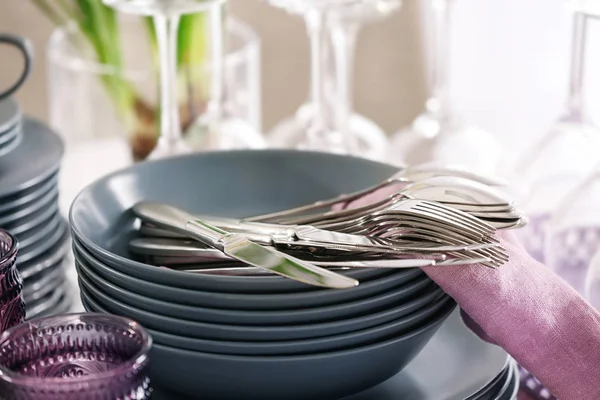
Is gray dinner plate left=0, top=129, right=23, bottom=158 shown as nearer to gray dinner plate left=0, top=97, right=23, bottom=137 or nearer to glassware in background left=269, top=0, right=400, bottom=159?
gray dinner plate left=0, top=97, right=23, bottom=137

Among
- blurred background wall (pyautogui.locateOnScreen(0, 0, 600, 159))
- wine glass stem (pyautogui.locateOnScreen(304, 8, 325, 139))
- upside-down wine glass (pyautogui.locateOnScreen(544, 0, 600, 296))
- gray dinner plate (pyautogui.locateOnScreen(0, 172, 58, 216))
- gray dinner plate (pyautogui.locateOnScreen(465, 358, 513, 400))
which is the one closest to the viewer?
gray dinner plate (pyautogui.locateOnScreen(465, 358, 513, 400))

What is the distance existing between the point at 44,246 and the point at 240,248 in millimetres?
250

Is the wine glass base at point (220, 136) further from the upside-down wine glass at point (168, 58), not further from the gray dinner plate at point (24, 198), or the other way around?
the gray dinner plate at point (24, 198)

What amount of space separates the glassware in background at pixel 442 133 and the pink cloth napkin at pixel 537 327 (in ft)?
1.51

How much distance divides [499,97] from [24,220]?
0.79 meters

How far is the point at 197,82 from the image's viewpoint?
1098mm

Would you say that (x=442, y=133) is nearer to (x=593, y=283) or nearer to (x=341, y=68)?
(x=341, y=68)

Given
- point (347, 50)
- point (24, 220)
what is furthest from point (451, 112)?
point (24, 220)

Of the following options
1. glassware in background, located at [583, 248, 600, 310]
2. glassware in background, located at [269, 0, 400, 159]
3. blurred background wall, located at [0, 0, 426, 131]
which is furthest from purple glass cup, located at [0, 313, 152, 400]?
blurred background wall, located at [0, 0, 426, 131]

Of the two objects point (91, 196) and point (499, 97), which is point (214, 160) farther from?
point (499, 97)

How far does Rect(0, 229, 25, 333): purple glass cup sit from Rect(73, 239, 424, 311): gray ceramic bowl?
0.06 meters

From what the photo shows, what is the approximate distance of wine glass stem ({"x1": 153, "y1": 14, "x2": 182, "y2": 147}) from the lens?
2.93 ft

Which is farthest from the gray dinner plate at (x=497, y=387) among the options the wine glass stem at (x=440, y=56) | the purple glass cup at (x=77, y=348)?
the wine glass stem at (x=440, y=56)

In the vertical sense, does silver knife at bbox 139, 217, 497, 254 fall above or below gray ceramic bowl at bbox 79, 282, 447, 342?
above
